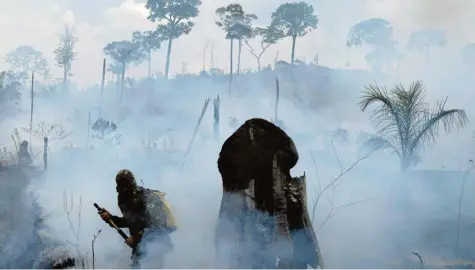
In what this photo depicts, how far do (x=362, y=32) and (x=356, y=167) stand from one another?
16624 millimetres

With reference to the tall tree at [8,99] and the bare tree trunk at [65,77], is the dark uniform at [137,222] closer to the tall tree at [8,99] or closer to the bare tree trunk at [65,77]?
the tall tree at [8,99]

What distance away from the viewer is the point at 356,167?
1753 cm

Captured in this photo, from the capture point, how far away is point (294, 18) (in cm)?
2841

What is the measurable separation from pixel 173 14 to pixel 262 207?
2476 centimetres

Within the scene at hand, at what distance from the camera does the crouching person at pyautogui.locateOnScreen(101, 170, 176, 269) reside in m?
5.72

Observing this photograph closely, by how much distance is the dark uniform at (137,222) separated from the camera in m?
5.72

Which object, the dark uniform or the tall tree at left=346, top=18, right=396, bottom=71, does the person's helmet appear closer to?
the dark uniform

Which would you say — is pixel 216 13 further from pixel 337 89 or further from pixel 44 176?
pixel 44 176

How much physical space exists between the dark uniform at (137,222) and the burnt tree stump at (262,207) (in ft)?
2.64

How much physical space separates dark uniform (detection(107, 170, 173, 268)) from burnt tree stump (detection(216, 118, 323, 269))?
804mm

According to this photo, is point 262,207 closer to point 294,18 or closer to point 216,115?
point 216,115

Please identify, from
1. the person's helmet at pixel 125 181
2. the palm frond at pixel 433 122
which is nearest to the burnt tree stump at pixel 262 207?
the person's helmet at pixel 125 181

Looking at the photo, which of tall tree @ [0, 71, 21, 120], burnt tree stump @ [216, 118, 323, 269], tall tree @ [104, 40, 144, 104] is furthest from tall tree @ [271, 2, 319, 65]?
burnt tree stump @ [216, 118, 323, 269]

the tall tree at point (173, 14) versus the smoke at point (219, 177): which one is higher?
the tall tree at point (173, 14)
